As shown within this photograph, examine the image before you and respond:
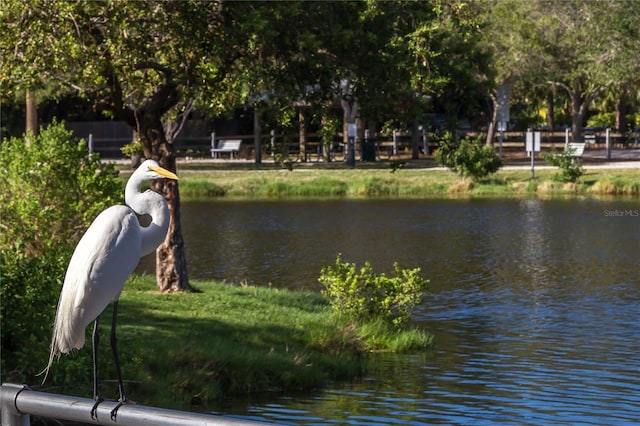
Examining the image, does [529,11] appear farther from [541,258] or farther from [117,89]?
[117,89]

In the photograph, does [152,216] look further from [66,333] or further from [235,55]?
[235,55]

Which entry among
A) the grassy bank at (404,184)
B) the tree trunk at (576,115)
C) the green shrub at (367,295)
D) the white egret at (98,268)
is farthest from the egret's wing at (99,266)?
the tree trunk at (576,115)

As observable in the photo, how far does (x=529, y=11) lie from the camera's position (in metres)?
62.4

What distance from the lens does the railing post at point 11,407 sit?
5.25 m

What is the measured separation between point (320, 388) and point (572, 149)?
119ft

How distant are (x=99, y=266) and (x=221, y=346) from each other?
33.7 feet

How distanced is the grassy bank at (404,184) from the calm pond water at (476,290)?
2962 mm

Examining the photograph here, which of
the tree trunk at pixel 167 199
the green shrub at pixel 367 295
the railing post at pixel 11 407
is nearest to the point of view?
the railing post at pixel 11 407

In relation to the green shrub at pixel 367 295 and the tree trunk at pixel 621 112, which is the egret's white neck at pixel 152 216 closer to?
the green shrub at pixel 367 295

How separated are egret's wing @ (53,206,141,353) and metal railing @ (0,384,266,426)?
1.68 m

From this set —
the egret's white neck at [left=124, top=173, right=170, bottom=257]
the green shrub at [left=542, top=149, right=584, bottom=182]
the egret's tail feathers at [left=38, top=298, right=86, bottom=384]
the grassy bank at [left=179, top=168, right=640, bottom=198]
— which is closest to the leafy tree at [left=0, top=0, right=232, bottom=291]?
the egret's white neck at [left=124, top=173, right=170, bottom=257]

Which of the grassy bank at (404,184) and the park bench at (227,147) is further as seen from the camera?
the park bench at (227,147)

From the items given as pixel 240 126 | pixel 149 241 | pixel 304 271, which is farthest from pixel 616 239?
pixel 240 126

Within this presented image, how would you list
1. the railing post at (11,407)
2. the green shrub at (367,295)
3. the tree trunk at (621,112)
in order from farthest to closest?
1. the tree trunk at (621,112)
2. the green shrub at (367,295)
3. the railing post at (11,407)
